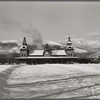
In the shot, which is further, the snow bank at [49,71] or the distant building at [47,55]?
the distant building at [47,55]

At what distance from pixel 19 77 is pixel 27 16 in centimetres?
183

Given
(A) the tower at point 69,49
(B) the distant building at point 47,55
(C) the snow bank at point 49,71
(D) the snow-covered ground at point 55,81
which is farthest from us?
(B) the distant building at point 47,55

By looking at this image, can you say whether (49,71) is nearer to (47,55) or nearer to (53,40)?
(47,55)

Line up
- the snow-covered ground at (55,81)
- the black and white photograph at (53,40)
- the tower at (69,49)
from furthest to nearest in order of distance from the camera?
1. the tower at (69,49)
2. the black and white photograph at (53,40)
3. the snow-covered ground at (55,81)

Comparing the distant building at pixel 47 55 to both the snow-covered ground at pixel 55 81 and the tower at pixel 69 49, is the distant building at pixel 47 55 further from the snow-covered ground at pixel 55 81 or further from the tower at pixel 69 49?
the snow-covered ground at pixel 55 81

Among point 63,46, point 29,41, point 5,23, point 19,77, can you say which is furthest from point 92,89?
point 5,23

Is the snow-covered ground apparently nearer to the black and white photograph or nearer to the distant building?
the black and white photograph

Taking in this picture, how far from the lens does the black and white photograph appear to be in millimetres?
4070

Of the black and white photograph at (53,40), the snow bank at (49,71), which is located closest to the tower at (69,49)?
the black and white photograph at (53,40)

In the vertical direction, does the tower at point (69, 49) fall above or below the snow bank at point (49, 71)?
above

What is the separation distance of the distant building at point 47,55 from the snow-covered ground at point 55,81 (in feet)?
1.03

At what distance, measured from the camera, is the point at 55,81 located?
12.9 ft

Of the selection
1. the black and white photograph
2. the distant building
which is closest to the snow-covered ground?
the black and white photograph

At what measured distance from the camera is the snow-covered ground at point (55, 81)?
377 centimetres
